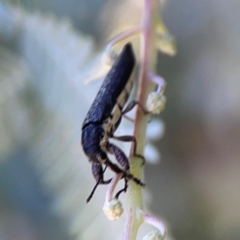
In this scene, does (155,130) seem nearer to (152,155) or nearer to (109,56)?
(152,155)

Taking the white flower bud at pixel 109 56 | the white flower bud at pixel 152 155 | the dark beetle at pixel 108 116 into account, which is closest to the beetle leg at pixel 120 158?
the dark beetle at pixel 108 116

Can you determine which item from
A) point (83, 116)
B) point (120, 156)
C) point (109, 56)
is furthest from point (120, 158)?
point (83, 116)

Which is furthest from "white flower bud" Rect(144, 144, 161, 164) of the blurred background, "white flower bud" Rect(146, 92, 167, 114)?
"white flower bud" Rect(146, 92, 167, 114)

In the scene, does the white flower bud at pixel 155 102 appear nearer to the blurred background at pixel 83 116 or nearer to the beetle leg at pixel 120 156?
A: the beetle leg at pixel 120 156

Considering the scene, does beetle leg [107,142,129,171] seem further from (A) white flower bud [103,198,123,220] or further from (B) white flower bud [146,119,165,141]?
(B) white flower bud [146,119,165,141]

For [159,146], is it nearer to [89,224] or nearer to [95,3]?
[89,224]
